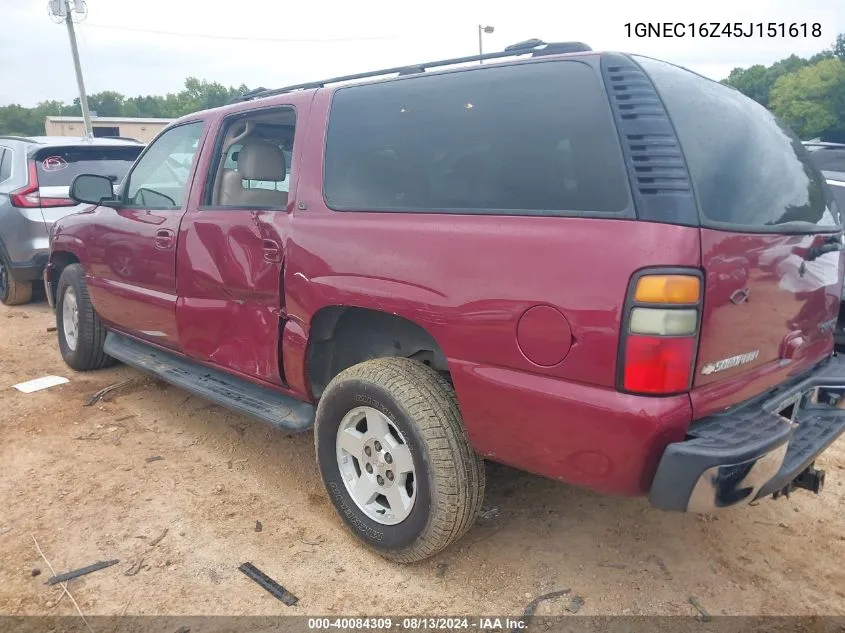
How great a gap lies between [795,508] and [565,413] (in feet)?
5.87

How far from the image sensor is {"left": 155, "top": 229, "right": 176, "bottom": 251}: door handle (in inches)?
140

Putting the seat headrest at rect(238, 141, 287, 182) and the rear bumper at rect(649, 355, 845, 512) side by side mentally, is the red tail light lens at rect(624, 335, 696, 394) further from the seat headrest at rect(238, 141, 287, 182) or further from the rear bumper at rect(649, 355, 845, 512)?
the seat headrest at rect(238, 141, 287, 182)

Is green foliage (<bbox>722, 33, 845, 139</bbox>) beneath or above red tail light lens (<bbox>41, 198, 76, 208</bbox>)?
above

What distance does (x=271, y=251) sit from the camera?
2.92m

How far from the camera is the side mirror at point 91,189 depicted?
4.04m

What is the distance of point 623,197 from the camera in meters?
1.91

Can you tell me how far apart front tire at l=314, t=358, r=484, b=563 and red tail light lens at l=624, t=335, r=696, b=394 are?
75 cm

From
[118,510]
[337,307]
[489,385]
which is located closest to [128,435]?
[118,510]

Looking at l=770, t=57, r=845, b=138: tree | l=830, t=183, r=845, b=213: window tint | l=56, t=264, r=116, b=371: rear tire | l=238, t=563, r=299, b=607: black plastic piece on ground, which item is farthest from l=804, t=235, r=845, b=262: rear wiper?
l=770, t=57, r=845, b=138: tree

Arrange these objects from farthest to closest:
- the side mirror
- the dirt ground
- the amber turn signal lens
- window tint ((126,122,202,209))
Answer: the side mirror → window tint ((126,122,202,209)) → the dirt ground → the amber turn signal lens

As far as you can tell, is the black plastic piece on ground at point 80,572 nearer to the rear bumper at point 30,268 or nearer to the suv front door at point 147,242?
the suv front door at point 147,242

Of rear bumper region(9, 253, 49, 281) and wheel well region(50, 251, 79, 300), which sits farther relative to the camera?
rear bumper region(9, 253, 49, 281)

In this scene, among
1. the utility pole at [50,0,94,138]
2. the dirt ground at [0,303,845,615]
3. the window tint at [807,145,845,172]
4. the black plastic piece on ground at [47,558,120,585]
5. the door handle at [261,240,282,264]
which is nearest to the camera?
the dirt ground at [0,303,845,615]

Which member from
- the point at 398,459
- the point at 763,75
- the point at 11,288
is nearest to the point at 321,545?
the point at 398,459
